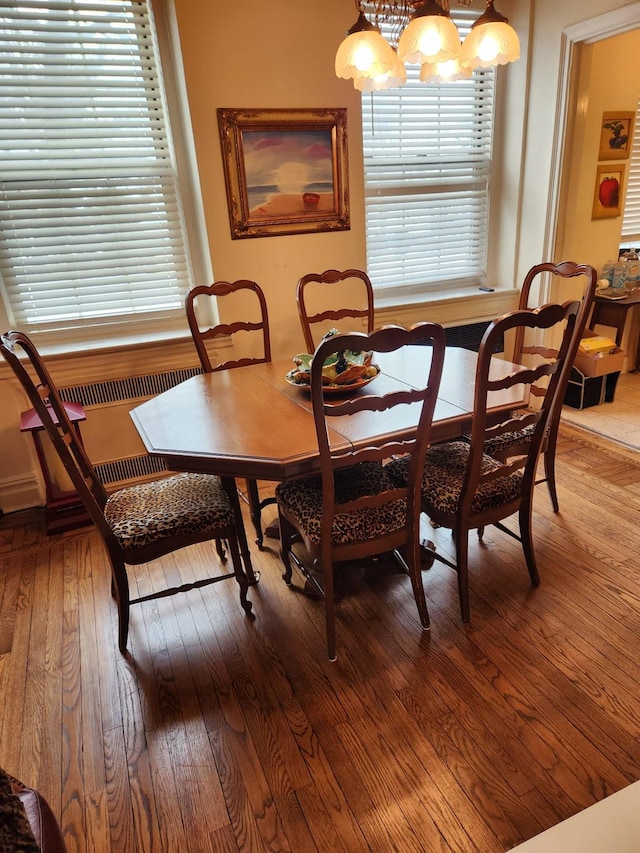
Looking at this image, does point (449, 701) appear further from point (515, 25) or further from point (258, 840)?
point (515, 25)

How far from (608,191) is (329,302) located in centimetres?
217

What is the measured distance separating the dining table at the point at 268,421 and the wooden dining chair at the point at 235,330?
173 mm

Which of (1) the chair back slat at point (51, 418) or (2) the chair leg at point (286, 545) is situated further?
(2) the chair leg at point (286, 545)

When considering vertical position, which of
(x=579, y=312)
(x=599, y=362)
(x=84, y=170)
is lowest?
(x=599, y=362)

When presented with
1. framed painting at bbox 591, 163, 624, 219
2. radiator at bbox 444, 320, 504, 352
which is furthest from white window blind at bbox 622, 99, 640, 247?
radiator at bbox 444, 320, 504, 352

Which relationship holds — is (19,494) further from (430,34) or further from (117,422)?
(430,34)

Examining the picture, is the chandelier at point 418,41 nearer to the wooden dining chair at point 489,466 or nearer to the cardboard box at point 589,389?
the wooden dining chair at point 489,466

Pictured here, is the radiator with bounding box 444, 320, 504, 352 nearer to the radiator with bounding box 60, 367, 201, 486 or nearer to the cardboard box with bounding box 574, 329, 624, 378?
the cardboard box with bounding box 574, 329, 624, 378

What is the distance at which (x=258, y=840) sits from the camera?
51.4 inches

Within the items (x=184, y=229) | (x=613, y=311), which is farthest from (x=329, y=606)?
(x=613, y=311)

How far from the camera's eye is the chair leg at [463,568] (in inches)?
73.5

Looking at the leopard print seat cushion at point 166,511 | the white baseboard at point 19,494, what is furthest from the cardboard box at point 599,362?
the white baseboard at point 19,494

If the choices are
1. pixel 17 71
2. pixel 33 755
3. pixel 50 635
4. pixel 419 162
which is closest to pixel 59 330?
pixel 17 71

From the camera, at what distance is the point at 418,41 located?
1.55 meters
